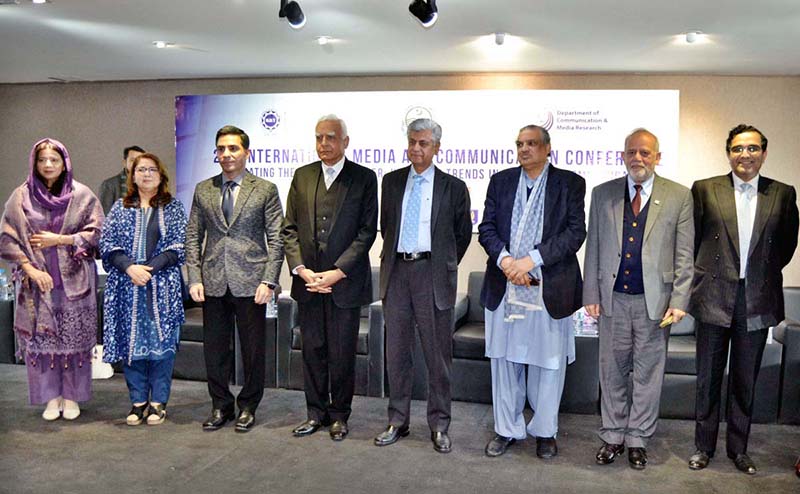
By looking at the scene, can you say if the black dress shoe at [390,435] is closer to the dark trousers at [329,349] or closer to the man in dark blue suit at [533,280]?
the dark trousers at [329,349]

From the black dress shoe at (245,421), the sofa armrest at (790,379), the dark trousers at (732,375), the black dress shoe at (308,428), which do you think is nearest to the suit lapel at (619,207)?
the dark trousers at (732,375)

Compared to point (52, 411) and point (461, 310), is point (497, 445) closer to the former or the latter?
point (461, 310)

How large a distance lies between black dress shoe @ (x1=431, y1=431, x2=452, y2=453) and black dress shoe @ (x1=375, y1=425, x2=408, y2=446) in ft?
0.69

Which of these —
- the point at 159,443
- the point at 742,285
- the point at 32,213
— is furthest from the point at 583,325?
the point at 32,213

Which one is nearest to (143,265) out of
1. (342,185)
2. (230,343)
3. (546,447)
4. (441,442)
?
(230,343)

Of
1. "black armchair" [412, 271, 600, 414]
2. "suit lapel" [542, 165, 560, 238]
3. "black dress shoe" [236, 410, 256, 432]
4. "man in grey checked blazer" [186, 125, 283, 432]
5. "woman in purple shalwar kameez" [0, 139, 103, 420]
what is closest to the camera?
"suit lapel" [542, 165, 560, 238]

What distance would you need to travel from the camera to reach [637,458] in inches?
155

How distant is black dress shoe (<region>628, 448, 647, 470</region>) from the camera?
3.91 metres

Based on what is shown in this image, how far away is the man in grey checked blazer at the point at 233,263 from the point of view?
14.3 ft

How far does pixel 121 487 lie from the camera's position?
3625 millimetres

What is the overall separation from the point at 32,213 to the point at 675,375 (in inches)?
158

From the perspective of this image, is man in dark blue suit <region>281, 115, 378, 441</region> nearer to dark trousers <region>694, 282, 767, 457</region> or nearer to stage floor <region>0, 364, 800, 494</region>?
stage floor <region>0, 364, 800, 494</region>

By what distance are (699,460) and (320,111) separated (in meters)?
4.75

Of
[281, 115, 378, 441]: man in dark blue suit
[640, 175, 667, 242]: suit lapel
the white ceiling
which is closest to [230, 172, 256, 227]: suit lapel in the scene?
[281, 115, 378, 441]: man in dark blue suit
